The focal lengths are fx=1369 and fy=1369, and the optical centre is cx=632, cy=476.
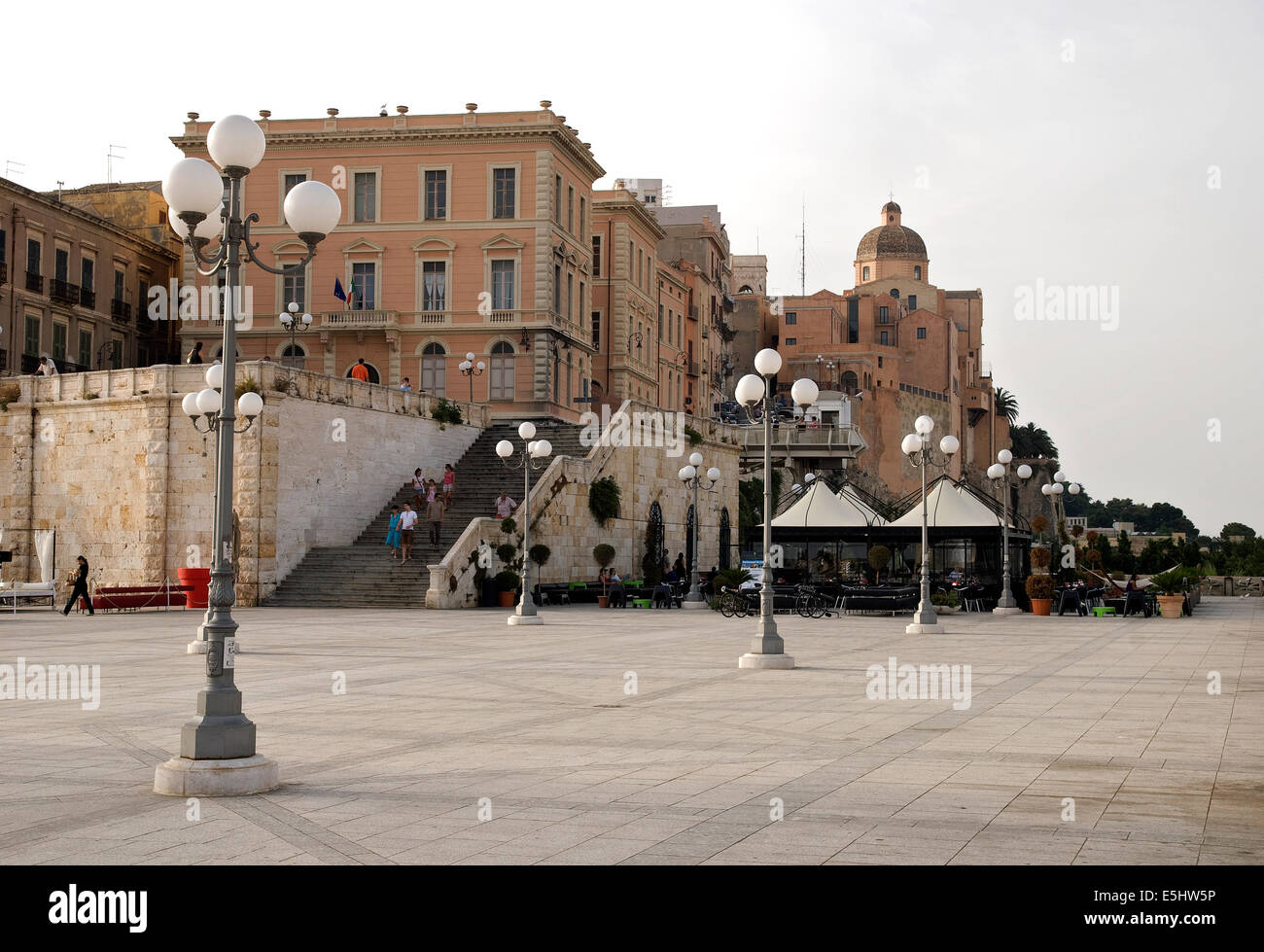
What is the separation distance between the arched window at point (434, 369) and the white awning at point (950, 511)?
851 inches

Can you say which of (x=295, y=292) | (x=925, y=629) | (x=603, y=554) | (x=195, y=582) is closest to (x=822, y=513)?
(x=603, y=554)

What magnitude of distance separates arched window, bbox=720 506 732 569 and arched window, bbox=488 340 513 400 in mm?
8891

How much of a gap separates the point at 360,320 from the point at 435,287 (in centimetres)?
303

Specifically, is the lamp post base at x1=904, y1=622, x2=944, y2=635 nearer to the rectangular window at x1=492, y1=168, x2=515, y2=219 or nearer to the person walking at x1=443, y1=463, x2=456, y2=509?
the person walking at x1=443, y1=463, x2=456, y2=509

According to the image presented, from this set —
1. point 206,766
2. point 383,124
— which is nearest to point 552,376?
point 383,124

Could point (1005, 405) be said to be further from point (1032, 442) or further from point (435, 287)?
point (435, 287)

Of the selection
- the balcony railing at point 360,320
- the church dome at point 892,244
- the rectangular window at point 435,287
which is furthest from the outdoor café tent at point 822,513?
the church dome at point 892,244

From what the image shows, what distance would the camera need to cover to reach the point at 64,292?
47969mm

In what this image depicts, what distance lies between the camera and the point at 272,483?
3319 centimetres

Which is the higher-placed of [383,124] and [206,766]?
[383,124]

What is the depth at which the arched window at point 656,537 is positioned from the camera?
136 feet

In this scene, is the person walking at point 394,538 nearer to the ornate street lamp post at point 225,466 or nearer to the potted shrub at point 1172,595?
the potted shrub at point 1172,595
